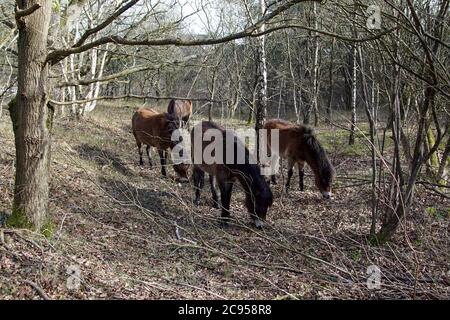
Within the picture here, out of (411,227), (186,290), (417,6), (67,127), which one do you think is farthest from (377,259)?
(67,127)

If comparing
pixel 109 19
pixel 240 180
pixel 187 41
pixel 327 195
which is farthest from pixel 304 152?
pixel 109 19

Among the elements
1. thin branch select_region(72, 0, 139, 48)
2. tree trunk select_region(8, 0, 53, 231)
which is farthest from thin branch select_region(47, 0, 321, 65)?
tree trunk select_region(8, 0, 53, 231)

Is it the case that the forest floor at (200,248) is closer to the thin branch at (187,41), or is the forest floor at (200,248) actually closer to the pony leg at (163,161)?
the pony leg at (163,161)

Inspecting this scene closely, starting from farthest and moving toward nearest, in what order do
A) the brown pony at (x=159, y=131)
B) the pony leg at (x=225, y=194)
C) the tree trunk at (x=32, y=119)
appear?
the brown pony at (x=159, y=131) → the pony leg at (x=225, y=194) → the tree trunk at (x=32, y=119)

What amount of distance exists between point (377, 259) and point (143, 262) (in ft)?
10.1

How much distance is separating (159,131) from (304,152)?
12.8 feet

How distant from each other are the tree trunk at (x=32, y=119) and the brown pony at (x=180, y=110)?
6.06 metres

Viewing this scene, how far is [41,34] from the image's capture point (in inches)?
184

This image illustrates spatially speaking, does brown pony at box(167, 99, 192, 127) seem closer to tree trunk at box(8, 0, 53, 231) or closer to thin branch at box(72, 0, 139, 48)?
tree trunk at box(8, 0, 53, 231)

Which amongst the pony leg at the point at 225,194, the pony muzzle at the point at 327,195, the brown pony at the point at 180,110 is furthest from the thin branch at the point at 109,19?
the brown pony at the point at 180,110

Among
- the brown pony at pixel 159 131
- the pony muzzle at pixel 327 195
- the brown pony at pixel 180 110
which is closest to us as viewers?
the pony muzzle at pixel 327 195

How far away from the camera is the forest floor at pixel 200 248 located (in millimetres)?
4262

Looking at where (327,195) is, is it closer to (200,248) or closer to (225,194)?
(225,194)

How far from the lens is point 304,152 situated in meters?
9.49
